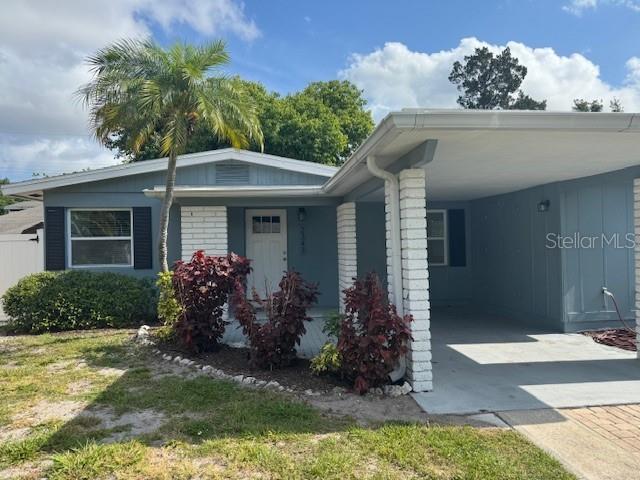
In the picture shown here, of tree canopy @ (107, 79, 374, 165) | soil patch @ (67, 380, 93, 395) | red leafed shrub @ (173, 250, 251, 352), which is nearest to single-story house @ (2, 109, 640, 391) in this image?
red leafed shrub @ (173, 250, 251, 352)

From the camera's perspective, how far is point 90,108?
25.2ft

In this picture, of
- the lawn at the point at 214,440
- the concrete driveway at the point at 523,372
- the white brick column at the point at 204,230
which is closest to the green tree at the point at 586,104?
the concrete driveway at the point at 523,372

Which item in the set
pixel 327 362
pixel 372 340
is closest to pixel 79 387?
pixel 327 362

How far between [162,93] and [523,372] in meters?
6.58

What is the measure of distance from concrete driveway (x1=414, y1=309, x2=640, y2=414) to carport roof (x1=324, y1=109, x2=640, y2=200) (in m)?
2.28

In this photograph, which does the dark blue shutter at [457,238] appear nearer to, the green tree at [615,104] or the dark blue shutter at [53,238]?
the dark blue shutter at [53,238]

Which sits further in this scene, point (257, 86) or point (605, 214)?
point (257, 86)

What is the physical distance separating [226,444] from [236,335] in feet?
14.5

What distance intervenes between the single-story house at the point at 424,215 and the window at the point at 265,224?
0.9 inches

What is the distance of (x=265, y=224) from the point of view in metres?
10.6

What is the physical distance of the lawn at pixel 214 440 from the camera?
300cm

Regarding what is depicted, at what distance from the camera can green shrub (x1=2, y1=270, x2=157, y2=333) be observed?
→ 27.4ft

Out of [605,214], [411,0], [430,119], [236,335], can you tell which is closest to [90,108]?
[236,335]

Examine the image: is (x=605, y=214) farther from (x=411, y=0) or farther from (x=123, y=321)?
(x=123, y=321)
